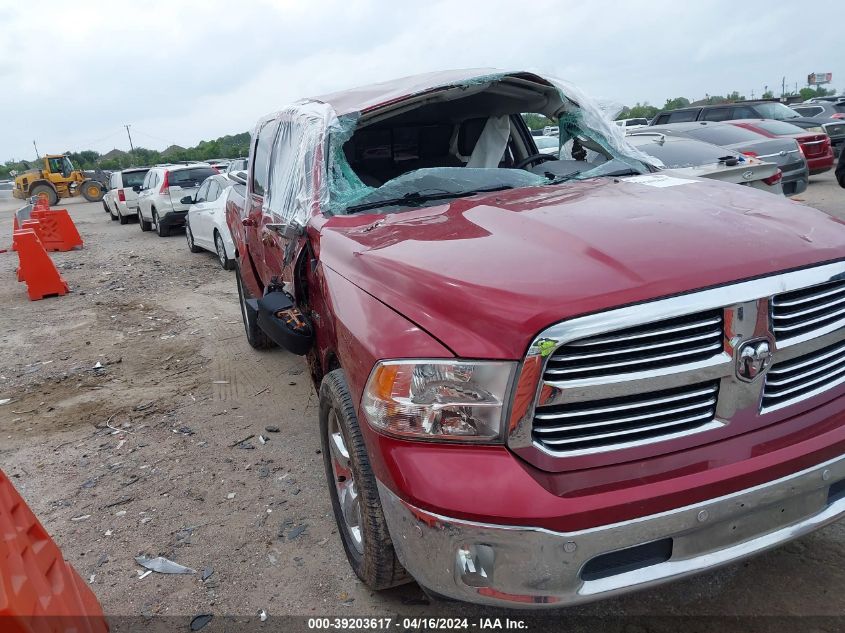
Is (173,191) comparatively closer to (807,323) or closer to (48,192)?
(807,323)

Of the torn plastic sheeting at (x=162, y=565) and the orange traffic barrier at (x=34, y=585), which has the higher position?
the orange traffic barrier at (x=34, y=585)

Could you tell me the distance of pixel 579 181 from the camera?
3232 millimetres

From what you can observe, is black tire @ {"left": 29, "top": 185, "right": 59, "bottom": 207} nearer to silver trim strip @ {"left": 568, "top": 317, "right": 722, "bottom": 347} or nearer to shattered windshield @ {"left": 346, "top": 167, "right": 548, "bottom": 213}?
shattered windshield @ {"left": 346, "top": 167, "right": 548, "bottom": 213}

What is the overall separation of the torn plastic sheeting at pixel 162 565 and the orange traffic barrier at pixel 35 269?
25.5 feet

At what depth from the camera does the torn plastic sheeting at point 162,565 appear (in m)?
2.87

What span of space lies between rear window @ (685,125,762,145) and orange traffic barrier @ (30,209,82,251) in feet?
44.0

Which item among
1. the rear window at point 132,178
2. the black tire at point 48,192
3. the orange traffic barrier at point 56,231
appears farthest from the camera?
the black tire at point 48,192

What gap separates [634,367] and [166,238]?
50.9 feet

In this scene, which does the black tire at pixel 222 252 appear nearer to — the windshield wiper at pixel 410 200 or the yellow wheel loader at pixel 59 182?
the windshield wiper at pixel 410 200

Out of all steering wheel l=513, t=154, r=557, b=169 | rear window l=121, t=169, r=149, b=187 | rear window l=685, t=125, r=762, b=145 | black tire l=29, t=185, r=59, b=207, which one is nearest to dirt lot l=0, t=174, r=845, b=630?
steering wheel l=513, t=154, r=557, b=169

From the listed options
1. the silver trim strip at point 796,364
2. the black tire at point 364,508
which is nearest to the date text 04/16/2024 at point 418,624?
the black tire at point 364,508

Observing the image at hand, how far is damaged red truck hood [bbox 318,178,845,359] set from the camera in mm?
1772

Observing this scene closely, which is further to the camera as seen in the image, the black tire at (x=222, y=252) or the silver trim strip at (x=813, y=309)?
the black tire at (x=222, y=252)

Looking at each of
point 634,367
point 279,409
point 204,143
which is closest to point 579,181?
point 634,367
